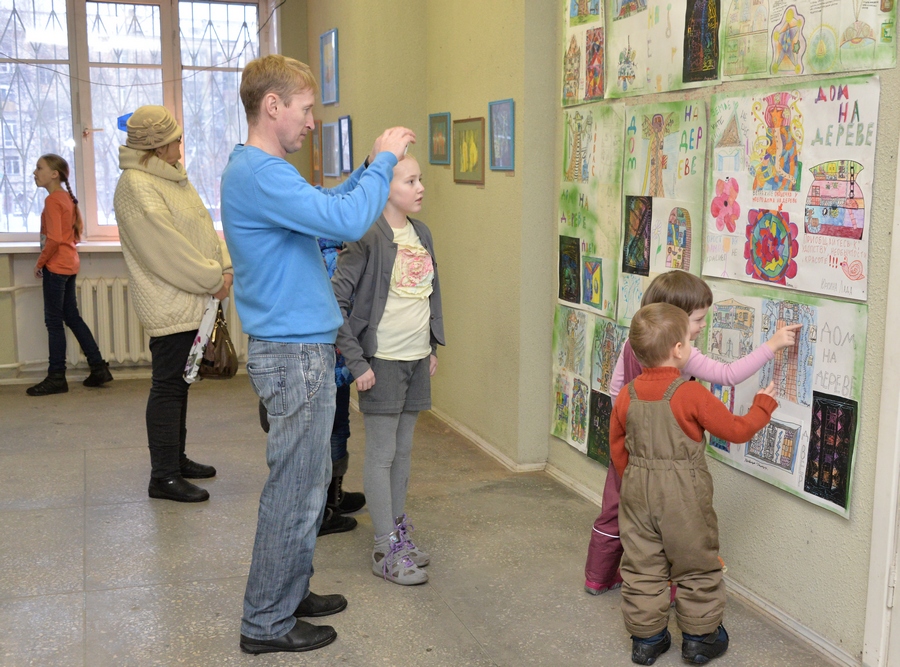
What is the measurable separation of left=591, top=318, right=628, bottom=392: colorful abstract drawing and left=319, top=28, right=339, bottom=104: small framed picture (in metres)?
2.80

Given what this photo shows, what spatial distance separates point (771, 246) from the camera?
8.79ft

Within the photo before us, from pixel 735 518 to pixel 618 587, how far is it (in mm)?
421

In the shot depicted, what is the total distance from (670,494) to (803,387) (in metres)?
0.50

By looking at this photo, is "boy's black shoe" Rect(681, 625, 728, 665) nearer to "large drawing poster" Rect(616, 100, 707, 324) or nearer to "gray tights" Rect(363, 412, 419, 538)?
"gray tights" Rect(363, 412, 419, 538)

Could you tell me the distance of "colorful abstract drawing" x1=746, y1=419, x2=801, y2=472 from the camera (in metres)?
2.63

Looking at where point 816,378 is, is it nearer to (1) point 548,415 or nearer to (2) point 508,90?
(1) point 548,415

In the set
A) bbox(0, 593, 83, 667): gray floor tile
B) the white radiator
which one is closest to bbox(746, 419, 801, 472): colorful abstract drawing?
bbox(0, 593, 83, 667): gray floor tile

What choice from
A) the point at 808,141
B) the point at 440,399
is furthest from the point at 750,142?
the point at 440,399

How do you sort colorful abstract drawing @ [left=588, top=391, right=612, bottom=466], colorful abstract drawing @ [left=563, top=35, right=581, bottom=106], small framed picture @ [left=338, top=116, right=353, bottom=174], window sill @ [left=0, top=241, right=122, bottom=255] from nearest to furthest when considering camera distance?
colorful abstract drawing @ [left=588, top=391, right=612, bottom=466], colorful abstract drawing @ [left=563, top=35, right=581, bottom=106], small framed picture @ [left=338, top=116, right=353, bottom=174], window sill @ [left=0, top=241, right=122, bottom=255]

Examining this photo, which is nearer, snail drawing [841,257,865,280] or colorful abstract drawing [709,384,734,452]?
snail drawing [841,257,865,280]

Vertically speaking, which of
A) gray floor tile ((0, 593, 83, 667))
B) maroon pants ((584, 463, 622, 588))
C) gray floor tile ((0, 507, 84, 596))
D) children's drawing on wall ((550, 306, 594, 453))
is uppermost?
children's drawing on wall ((550, 306, 594, 453))

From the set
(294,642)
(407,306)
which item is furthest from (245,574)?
(407,306)

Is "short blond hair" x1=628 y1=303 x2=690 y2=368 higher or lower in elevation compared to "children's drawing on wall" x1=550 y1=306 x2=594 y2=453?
higher

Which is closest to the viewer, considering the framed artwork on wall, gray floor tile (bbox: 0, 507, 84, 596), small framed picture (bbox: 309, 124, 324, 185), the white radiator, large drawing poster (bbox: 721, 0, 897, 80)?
large drawing poster (bbox: 721, 0, 897, 80)
